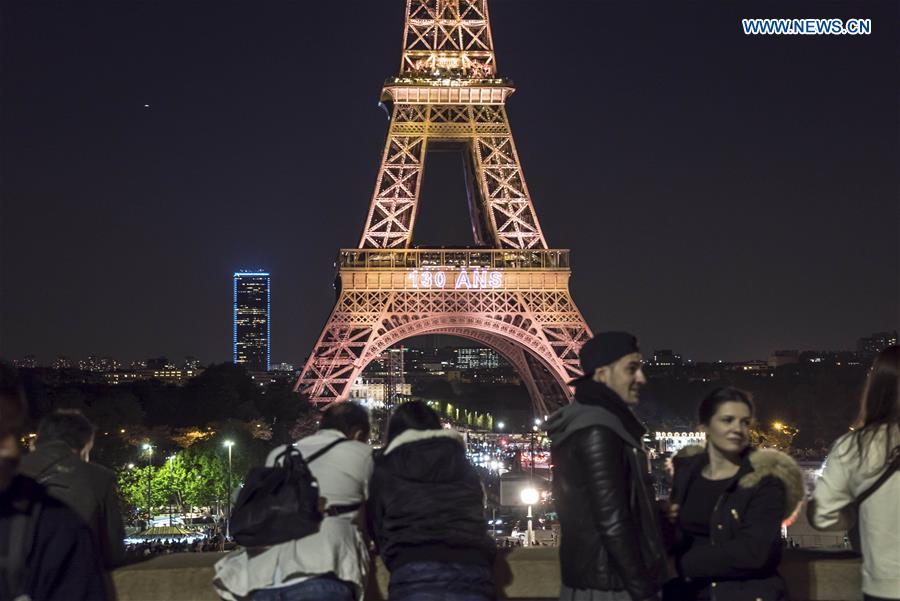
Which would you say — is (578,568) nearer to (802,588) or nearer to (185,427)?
(802,588)

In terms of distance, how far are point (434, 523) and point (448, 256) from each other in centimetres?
5004

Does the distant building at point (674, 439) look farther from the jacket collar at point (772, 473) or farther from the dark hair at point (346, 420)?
the jacket collar at point (772, 473)

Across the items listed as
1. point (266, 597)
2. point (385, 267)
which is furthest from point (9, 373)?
point (385, 267)

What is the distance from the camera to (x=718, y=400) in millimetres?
7207

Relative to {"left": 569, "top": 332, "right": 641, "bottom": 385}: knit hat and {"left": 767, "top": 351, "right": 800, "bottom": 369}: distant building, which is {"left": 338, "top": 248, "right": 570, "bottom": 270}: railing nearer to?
{"left": 569, "top": 332, "right": 641, "bottom": 385}: knit hat

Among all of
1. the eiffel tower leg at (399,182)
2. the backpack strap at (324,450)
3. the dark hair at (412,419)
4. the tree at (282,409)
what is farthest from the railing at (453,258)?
the backpack strap at (324,450)

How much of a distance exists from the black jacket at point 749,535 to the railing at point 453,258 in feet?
161

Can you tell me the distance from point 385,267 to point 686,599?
1937 inches

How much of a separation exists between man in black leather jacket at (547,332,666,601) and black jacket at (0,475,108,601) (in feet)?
8.19

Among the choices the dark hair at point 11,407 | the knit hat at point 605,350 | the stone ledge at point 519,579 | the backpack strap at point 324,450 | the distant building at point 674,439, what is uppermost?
the distant building at point 674,439

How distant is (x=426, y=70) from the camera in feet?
186

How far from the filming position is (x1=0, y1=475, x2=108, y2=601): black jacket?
4.98 metres

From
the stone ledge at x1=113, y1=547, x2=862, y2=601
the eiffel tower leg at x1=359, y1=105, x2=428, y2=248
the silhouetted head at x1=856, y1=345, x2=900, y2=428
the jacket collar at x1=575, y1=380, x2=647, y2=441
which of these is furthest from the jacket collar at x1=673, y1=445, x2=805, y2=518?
the eiffel tower leg at x1=359, y1=105, x2=428, y2=248

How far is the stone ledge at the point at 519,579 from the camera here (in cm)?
783
